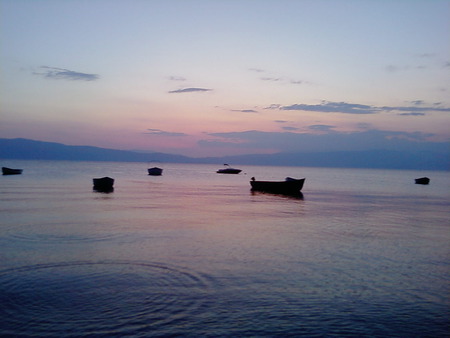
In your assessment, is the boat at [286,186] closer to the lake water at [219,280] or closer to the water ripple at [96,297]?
the lake water at [219,280]

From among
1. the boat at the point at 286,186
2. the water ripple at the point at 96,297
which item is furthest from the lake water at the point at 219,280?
the boat at the point at 286,186

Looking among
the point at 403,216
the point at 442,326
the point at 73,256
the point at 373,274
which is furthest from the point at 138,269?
the point at 403,216

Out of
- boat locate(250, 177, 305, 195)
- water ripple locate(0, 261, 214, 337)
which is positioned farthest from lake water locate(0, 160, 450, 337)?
boat locate(250, 177, 305, 195)

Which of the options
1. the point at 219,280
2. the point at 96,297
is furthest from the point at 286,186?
the point at 96,297

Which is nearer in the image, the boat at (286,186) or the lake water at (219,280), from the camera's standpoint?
the lake water at (219,280)

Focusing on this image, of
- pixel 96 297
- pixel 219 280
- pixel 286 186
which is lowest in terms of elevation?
pixel 96 297

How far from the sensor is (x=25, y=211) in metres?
34.2

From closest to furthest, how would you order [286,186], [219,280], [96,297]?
[96,297]
[219,280]
[286,186]

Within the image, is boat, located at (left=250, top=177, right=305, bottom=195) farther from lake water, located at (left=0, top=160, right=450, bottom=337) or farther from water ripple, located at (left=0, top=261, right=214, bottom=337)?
water ripple, located at (left=0, top=261, right=214, bottom=337)

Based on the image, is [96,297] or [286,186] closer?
[96,297]

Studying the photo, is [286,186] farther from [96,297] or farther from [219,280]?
[96,297]

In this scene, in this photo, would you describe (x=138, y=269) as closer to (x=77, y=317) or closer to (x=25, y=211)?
(x=77, y=317)

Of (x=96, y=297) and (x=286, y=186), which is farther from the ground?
(x=286, y=186)

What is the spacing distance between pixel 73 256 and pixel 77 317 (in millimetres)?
7506
